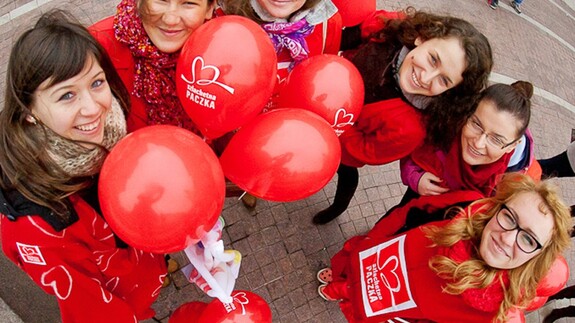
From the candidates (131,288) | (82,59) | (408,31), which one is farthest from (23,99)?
(408,31)

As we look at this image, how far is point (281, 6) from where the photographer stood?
2.34 metres

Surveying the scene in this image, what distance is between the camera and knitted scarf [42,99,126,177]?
184 centimetres

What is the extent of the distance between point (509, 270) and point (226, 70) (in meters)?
1.65

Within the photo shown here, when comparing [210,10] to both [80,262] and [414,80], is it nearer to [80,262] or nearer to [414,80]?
[414,80]

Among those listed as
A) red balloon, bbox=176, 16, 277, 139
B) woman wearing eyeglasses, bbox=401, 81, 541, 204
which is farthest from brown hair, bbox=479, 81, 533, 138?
red balloon, bbox=176, 16, 277, 139

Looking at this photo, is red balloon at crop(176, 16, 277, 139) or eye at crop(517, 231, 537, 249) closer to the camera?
red balloon at crop(176, 16, 277, 139)

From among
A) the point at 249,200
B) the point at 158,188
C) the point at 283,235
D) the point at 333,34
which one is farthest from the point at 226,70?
the point at 283,235

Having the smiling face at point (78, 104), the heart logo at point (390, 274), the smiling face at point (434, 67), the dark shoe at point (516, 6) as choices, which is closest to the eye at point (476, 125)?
the smiling face at point (434, 67)

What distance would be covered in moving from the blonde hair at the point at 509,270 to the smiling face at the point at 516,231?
31 millimetres

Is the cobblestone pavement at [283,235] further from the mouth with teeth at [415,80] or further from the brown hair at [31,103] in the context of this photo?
the mouth with teeth at [415,80]

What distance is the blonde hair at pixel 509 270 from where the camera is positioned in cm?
219

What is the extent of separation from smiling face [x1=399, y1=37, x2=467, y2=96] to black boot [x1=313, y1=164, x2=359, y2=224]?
103cm

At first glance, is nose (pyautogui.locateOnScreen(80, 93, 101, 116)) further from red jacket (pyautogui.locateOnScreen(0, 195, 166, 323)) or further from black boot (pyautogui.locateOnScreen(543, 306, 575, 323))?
black boot (pyautogui.locateOnScreen(543, 306, 575, 323))

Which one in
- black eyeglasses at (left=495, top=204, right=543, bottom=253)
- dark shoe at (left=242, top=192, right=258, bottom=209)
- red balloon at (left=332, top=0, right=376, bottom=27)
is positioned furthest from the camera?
dark shoe at (left=242, top=192, right=258, bottom=209)
